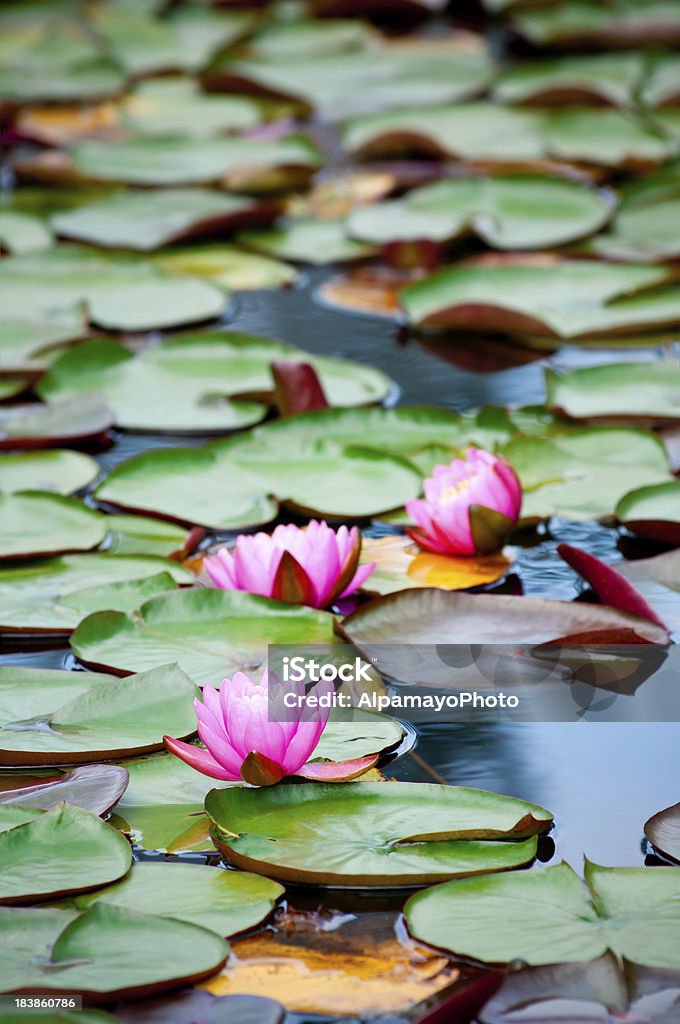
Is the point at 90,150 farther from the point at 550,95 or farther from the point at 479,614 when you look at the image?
the point at 479,614

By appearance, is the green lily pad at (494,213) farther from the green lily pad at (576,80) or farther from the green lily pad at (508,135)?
the green lily pad at (576,80)

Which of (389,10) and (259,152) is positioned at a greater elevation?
(389,10)

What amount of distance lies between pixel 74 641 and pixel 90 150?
1966 millimetres

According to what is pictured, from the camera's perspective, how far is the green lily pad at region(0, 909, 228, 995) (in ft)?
2.78

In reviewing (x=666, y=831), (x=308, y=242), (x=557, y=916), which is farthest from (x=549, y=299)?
(x=557, y=916)

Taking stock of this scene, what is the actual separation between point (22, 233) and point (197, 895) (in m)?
1.90

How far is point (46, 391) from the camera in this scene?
1.92 meters

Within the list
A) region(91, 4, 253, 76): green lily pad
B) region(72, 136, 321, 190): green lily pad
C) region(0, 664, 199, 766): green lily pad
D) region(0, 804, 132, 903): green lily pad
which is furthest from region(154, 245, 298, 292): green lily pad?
region(0, 804, 132, 903): green lily pad

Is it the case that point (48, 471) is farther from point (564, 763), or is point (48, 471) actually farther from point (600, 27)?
point (600, 27)

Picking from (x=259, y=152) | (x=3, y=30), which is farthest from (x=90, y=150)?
(x=3, y=30)

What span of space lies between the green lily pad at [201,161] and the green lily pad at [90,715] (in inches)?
70.6

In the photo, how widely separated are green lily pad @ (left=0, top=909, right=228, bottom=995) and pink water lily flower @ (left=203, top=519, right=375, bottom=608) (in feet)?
1.53

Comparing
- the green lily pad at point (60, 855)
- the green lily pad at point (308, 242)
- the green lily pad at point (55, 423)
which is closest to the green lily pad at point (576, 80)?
the green lily pad at point (308, 242)

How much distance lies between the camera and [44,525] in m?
1.52
